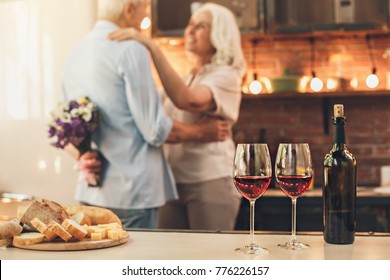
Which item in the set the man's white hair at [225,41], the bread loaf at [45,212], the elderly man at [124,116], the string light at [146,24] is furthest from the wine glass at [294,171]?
the string light at [146,24]

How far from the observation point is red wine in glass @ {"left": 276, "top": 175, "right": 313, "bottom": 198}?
1.39 m

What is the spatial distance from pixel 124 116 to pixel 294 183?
139cm

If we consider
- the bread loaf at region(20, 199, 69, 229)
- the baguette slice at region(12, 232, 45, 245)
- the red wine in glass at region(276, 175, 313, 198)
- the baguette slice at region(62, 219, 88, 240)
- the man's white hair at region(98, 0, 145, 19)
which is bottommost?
the baguette slice at region(12, 232, 45, 245)

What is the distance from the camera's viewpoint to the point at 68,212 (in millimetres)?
1561

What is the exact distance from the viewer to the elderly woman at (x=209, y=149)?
309 cm

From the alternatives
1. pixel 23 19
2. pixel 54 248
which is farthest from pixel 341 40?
pixel 54 248

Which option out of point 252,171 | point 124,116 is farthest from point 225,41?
point 252,171

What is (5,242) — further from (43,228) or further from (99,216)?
(99,216)

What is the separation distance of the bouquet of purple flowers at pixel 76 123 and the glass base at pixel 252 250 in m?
1.35

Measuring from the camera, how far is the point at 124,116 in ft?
8.81

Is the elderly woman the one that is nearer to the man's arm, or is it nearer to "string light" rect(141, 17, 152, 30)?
the man's arm

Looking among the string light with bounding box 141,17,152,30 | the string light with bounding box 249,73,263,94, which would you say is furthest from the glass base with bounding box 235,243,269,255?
the string light with bounding box 141,17,152,30

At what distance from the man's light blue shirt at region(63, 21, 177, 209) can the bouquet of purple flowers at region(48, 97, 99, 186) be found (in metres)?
0.06
